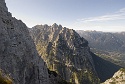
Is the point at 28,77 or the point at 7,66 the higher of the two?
the point at 7,66

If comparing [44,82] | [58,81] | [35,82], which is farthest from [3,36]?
[58,81]

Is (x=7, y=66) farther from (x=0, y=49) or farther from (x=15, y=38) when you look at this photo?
(x=15, y=38)

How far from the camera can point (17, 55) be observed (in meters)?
71.0

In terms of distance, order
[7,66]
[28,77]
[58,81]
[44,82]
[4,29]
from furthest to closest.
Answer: [58,81]
[44,82]
[28,77]
[4,29]
[7,66]

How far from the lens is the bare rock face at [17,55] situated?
6606cm

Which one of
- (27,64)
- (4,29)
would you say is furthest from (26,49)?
(4,29)

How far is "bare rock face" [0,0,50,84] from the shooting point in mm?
66062

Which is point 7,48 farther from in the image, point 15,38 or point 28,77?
point 28,77

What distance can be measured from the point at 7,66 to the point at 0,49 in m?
6.24

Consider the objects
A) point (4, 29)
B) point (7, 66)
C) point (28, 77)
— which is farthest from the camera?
point (28, 77)

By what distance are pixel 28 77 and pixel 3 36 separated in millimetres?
19578

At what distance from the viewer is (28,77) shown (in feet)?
257

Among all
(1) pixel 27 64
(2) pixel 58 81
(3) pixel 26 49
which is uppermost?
(3) pixel 26 49

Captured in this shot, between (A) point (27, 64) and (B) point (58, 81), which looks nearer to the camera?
(A) point (27, 64)
